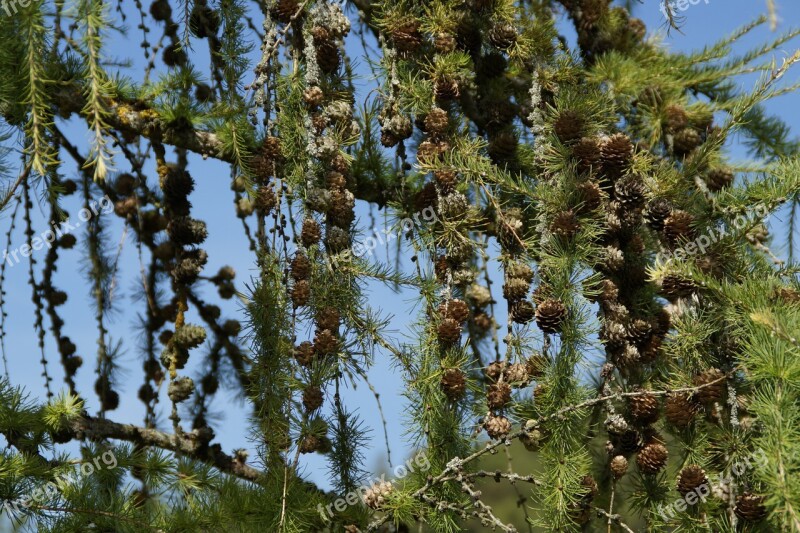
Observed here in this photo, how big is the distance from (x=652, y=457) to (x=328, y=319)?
52cm

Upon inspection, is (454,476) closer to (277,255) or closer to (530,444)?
(530,444)

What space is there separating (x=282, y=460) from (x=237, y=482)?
194 millimetres

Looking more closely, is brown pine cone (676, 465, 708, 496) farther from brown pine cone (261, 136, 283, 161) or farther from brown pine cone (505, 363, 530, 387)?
brown pine cone (261, 136, 283, 161)

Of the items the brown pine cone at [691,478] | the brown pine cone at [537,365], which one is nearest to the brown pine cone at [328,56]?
the brown pine cone at [537,365]

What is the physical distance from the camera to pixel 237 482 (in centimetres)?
152

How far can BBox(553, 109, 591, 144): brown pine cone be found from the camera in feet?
4.61

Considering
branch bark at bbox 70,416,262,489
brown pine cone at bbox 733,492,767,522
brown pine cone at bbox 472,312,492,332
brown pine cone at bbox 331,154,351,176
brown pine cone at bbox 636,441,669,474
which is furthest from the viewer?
brown pine cone at bbox 472,312,492,332

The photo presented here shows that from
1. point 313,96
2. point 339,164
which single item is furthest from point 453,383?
point 313,96

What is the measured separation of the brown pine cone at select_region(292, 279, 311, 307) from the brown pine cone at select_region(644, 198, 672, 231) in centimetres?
55

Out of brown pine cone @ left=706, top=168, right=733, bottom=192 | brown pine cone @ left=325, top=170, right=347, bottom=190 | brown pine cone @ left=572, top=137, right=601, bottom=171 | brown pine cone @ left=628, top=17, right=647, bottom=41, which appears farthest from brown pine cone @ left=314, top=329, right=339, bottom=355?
brown pine cone @ left=628, top=17, right=647, bottom=41

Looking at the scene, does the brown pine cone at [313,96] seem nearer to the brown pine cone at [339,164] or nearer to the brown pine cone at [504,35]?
the brown pine cone at [339,164]

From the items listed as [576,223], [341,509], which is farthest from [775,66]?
[341,509]

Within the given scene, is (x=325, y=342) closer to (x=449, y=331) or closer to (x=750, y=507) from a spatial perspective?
(x=449, y=331)

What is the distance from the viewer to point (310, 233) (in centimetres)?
139
